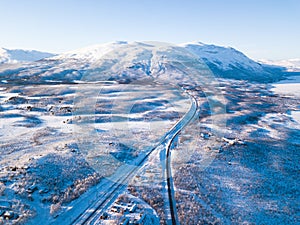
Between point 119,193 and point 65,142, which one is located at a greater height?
point 65,142

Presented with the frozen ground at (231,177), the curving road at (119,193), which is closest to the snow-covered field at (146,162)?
the frozen ground at (231,177)

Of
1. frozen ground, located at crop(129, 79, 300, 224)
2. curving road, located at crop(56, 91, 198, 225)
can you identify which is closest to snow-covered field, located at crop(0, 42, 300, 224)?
frozen ground, located at crop(129, 79, 300, 224)

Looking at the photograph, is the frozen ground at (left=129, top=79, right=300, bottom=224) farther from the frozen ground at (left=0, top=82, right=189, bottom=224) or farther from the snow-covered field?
the frozen ground at (left=0, top=82, right=189, bottom=224)

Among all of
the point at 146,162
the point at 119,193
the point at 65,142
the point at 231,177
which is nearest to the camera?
the point at 119,193

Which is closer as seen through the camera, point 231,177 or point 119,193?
point 119,193

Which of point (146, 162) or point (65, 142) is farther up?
point (65, 142)

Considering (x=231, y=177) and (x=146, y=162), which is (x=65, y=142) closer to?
(x=146, y=162)

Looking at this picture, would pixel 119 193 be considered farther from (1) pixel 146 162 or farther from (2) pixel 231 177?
(2) pixel 231 177

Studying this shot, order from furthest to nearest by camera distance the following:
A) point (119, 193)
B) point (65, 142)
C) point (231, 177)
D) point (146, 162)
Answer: point (65, 142)
point (146, 162)
point (231, 177)
point (119, 193)

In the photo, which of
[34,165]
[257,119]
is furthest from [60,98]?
[257,119]

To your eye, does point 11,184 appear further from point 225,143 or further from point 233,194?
point 225,143

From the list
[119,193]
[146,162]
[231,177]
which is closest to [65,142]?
[146,162]

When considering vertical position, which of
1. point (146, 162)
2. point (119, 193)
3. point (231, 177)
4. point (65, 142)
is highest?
point (65, 142)
